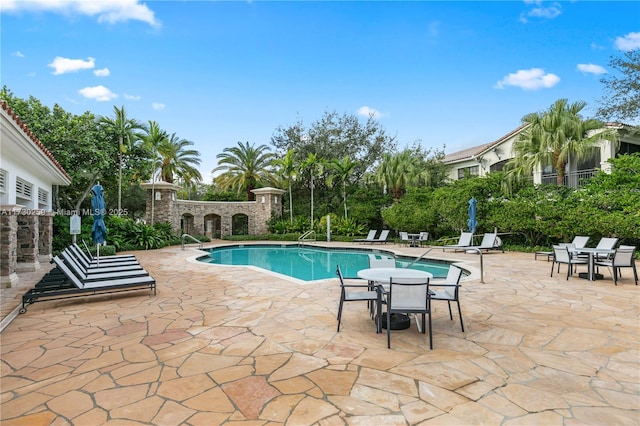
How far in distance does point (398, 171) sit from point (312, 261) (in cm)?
966

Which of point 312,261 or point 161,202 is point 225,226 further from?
point 312,261

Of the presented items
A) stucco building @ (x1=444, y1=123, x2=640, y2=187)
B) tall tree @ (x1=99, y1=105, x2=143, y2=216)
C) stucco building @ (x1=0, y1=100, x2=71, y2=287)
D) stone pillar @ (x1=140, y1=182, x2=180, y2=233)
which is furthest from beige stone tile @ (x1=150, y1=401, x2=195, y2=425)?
stone pillar @ (x1=140, y1=182, x2=180, y2=233)

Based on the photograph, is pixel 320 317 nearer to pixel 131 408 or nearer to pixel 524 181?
pixel 131 408

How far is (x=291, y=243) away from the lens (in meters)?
21.3

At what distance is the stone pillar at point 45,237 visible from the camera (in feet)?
39.2

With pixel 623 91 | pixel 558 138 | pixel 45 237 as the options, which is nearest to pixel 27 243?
pixel 45 237

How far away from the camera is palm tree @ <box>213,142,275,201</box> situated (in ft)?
85.7

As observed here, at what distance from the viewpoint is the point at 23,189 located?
9234 millimetres

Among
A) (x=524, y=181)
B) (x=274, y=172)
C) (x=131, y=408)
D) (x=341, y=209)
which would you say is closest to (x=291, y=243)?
(x=341, y=209)

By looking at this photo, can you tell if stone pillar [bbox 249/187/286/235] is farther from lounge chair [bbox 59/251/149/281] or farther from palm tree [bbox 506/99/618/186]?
lounge chair [bbox 59/251/149/281]

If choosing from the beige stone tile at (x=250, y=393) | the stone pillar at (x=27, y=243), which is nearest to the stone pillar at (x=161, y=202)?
the stone pillar at (x=27, y=243)

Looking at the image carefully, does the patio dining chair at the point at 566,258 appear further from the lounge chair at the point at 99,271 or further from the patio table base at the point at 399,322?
the lounge chair at the point at 99,271

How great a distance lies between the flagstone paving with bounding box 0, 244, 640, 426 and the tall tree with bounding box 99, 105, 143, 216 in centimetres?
1534

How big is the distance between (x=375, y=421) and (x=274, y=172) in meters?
25.7
